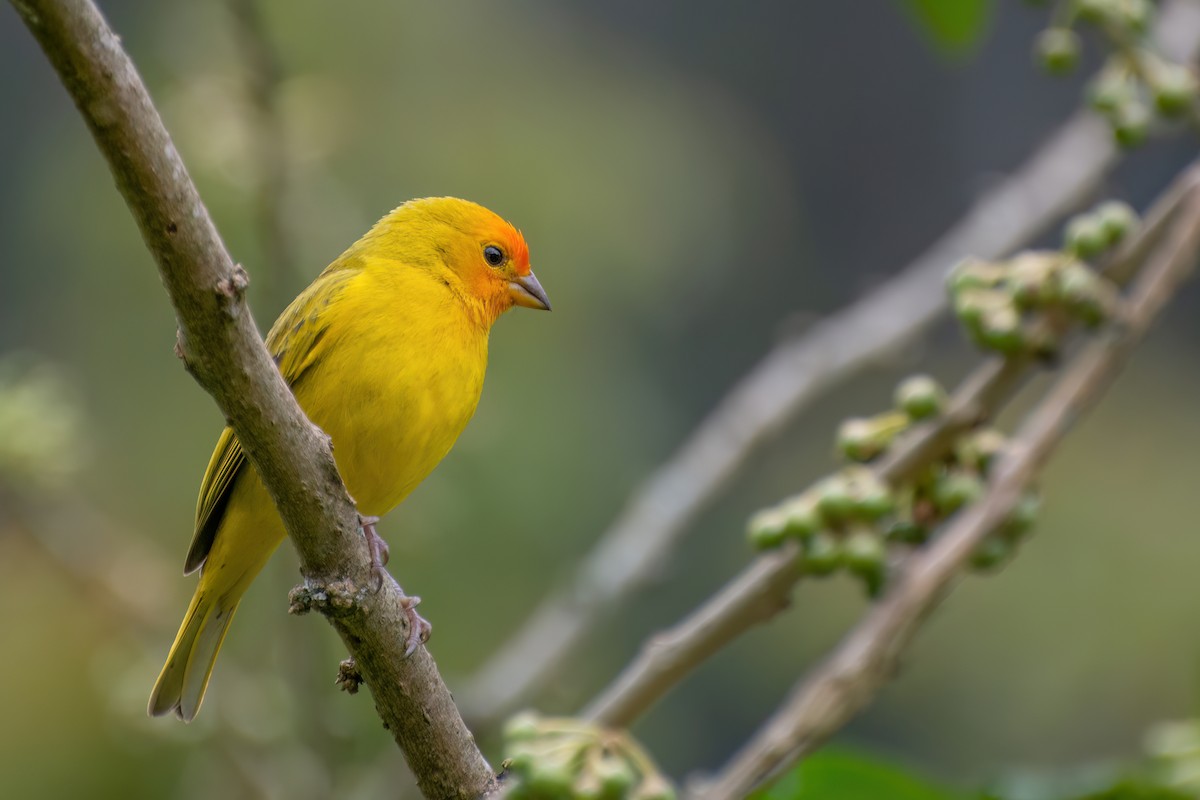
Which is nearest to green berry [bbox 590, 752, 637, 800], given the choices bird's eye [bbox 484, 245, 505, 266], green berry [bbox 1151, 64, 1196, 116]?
green berry [bbox 1151, 64, 1196, 116]

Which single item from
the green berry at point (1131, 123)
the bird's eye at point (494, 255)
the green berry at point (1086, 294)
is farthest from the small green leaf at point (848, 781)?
the bird's eye at point (494, 255)

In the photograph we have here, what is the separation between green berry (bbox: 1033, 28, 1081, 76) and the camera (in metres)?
2.23

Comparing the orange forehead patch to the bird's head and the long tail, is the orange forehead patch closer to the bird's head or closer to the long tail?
the bird's head

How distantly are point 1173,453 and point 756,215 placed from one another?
13.8 ft

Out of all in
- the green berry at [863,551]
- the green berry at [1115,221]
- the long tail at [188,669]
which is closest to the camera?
the green berry at [863,551]

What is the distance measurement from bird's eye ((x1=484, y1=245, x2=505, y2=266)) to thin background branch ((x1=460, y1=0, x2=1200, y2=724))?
31.3 inches

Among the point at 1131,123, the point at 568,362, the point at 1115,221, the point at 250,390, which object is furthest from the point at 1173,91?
the point at 568,362

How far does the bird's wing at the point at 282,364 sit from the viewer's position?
8.92ft

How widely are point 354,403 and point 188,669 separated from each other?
0.69 metres

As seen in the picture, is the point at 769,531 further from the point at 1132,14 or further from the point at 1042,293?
the point at 1132,14

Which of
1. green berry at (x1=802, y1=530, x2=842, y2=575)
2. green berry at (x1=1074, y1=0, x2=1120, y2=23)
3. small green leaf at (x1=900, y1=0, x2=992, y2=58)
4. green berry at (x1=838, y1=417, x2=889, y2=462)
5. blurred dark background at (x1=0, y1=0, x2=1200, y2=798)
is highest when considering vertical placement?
blurred dark background at (x1=0, y1=0, x2=1200, y2=798)

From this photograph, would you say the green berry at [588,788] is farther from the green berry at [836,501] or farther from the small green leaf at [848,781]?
the green berry at [836,501]

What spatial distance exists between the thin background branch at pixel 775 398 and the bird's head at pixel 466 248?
0.71 m

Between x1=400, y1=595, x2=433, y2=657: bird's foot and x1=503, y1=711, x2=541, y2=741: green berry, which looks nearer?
x1=503, y1=711, x2=541, y2=741: green berry
